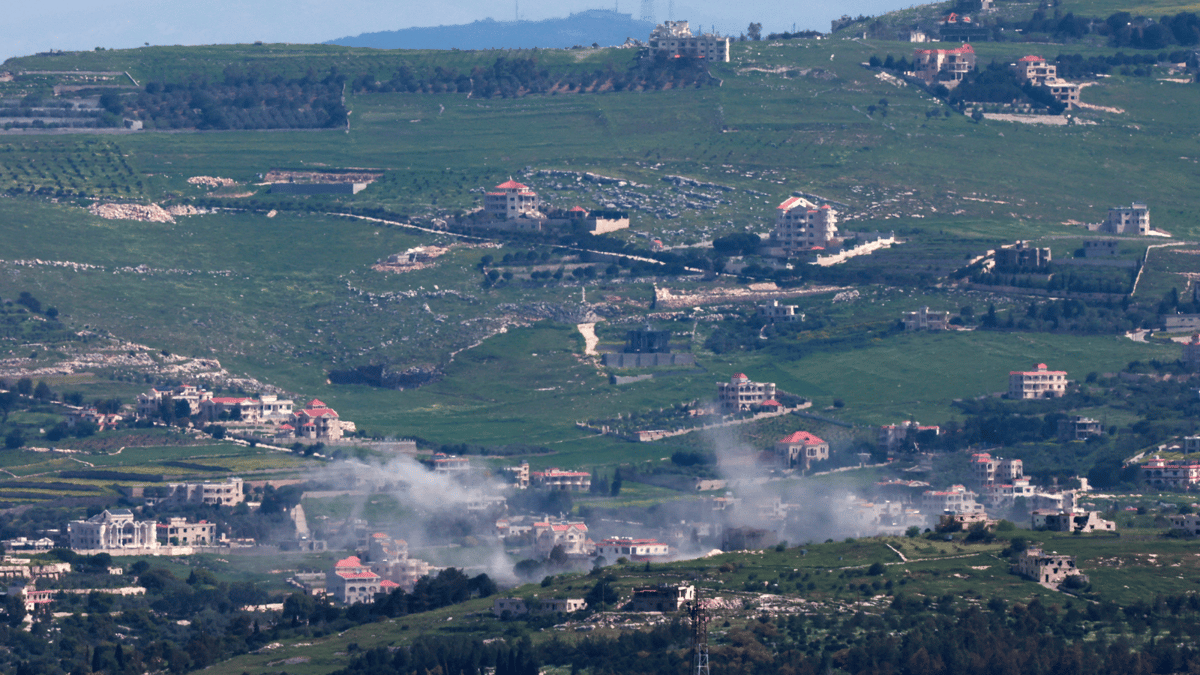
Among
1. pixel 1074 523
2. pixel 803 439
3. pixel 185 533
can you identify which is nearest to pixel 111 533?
pixel 185 533

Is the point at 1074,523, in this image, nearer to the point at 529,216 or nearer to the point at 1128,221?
the point at 1128,221

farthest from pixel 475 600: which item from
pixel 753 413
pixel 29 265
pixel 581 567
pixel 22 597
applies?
pixel 29 265

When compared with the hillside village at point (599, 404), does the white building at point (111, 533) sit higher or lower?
lower

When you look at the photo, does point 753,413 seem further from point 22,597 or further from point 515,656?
point 515,656

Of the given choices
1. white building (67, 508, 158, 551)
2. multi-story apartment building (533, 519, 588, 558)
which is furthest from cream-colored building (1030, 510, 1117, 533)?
white building (67, 508, 158, 551)

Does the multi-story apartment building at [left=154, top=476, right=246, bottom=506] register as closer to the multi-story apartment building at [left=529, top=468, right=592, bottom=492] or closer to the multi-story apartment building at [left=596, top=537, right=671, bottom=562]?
the multi-story apartment building at [left=529, top=468, right=592, bottom=492]

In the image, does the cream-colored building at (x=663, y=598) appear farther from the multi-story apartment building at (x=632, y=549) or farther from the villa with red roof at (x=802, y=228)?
the villa with red roof at (x=802, y=228)

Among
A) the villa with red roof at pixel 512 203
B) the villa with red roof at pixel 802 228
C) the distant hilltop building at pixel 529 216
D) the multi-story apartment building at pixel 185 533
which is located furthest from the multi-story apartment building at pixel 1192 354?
the multi-story apartment building at pixel 185 533
